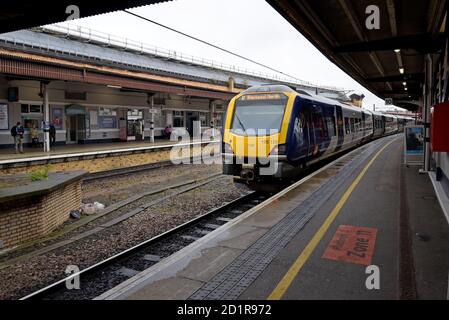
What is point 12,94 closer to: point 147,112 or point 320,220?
point 147,112

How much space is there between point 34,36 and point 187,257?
28.9 metres

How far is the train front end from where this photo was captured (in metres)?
10.5

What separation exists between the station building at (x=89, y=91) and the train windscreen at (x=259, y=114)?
1022 cm

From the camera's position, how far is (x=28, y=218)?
27.2 ft

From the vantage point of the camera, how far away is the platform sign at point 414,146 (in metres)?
13.6

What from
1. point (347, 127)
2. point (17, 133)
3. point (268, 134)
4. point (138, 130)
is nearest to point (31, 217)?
point (268, 134)

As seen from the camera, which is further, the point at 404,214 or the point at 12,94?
the point at 12,94

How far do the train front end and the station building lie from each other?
1023cm

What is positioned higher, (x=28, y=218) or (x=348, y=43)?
(x=348, y=43)

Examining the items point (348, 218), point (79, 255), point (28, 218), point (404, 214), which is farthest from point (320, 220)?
point (28, 218)

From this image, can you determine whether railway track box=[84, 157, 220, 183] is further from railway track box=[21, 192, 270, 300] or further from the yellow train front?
railway track box=[21, 192, 270, 300]

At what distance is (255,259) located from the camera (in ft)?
17.0

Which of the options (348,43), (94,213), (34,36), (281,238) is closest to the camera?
(281,238)

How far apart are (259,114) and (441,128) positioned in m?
7.17
